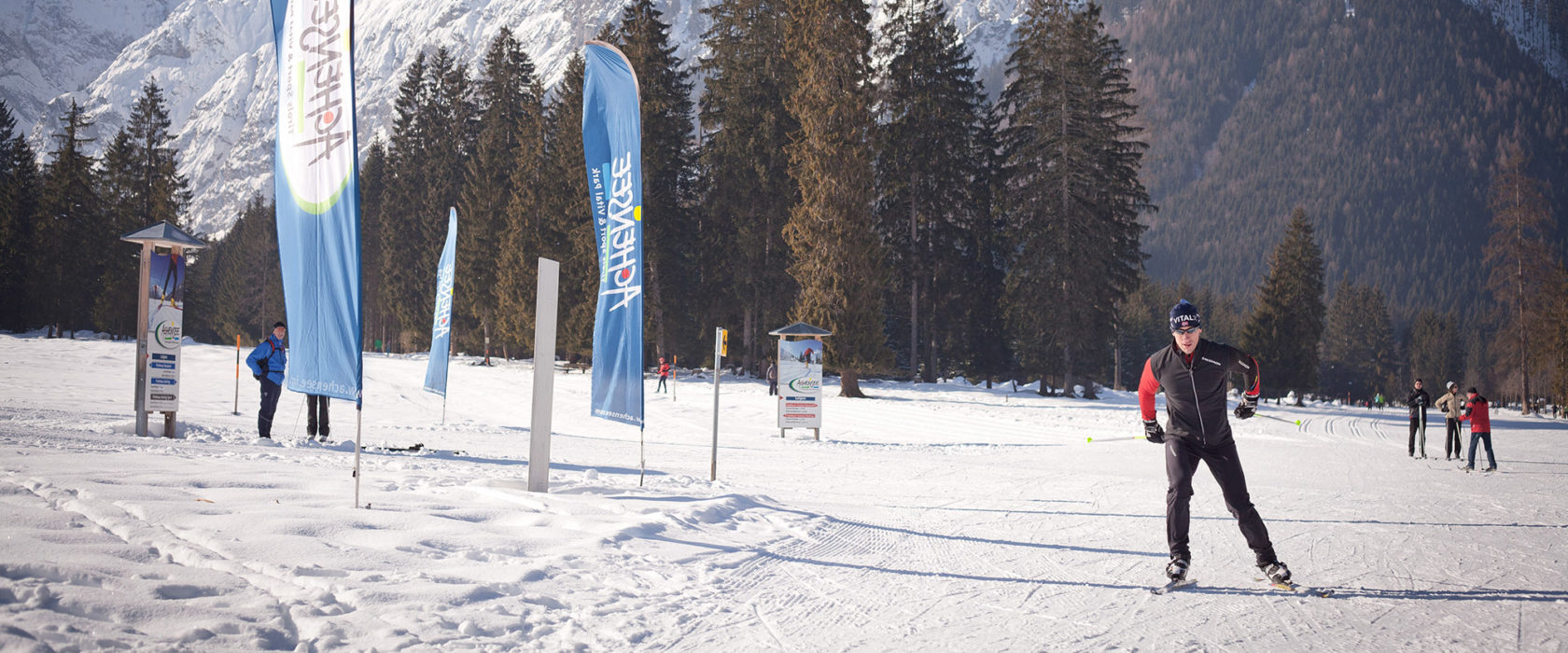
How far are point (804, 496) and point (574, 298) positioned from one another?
104 ft

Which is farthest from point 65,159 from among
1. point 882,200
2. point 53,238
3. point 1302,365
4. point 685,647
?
point 1302,365

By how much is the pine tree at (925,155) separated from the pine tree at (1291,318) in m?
22.2

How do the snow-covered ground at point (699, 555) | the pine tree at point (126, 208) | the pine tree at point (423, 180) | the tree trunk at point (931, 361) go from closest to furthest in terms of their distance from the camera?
the snow-covered ground at point (699, 555), the tree trunk at point (931, 361), the pine tree at point (126, 208), the pine tree at point (423, 180)

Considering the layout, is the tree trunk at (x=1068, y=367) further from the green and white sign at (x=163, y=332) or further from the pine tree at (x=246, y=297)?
the pine tree at (x=246, y=297)

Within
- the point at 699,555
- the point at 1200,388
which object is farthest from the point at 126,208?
the point at 1200,388

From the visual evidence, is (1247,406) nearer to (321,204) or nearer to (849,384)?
(321,204)

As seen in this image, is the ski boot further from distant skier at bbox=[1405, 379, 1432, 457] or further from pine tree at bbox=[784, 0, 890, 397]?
pine tree at bbox=[784, 0, 890, 397]

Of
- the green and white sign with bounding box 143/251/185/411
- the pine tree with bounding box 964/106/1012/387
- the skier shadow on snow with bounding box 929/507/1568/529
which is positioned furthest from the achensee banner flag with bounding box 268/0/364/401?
the pine tree with bounding box 964/106/1012/387

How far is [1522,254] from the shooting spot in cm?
4500

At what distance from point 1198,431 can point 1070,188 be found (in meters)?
30.8

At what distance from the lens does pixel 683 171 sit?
42.6 m

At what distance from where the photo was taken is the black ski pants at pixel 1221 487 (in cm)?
560

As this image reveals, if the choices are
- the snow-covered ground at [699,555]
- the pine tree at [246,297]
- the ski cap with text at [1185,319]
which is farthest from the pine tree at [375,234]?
the ski cap with text at [1185,319]

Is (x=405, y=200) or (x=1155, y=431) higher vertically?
(x=405, y=200)
